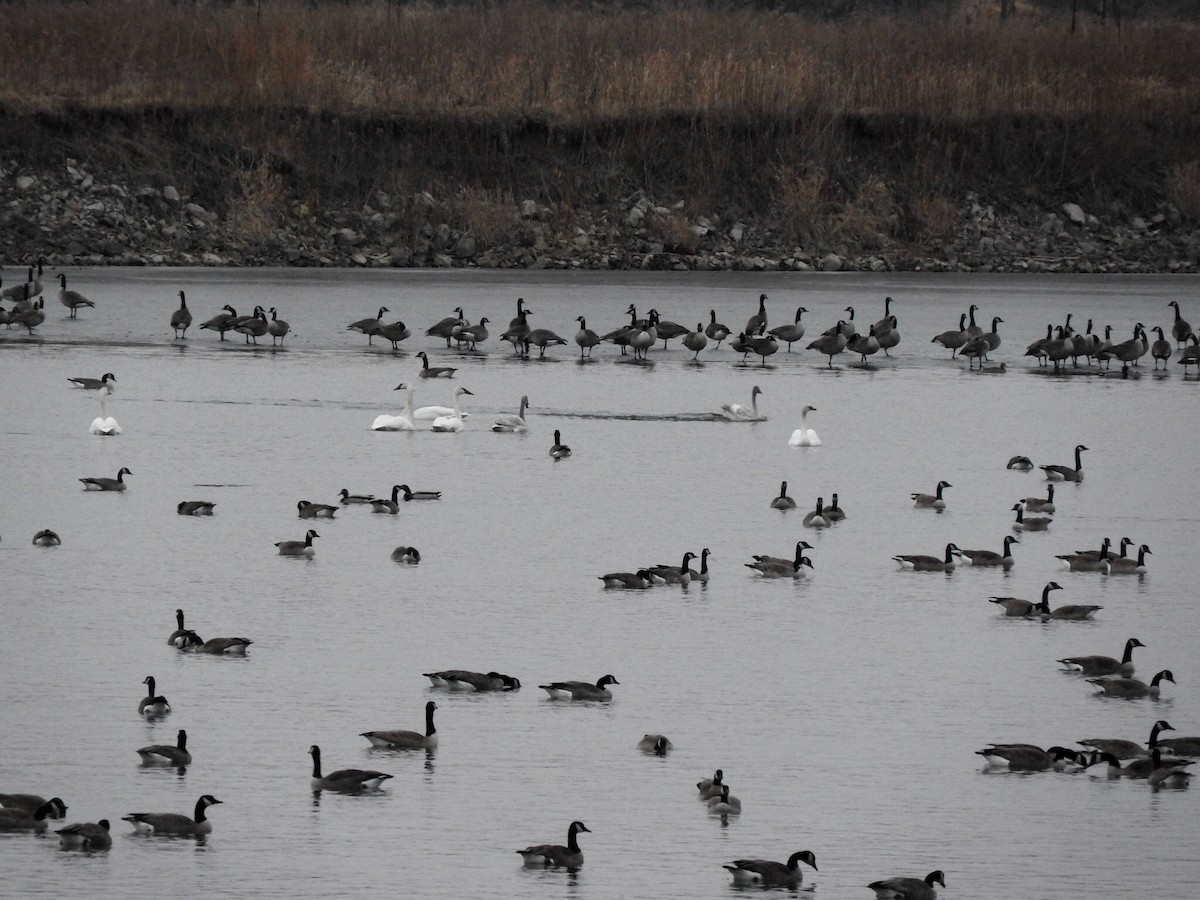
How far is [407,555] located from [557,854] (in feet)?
27.6

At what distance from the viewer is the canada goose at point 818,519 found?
21.7m

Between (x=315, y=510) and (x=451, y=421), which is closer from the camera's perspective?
(x=315, y=510)

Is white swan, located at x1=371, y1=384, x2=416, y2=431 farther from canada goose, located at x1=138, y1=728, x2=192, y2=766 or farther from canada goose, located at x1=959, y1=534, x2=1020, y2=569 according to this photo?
canada goose, located at x1=138, y1=728, x2=192, y2=766

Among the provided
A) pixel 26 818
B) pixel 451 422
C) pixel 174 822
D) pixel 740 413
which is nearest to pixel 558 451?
pixel 451 422

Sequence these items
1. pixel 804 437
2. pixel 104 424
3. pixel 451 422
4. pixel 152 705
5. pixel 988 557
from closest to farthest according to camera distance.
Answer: pixel 152 705, pixel 988 557, pixel 104 424, pixel 804 437, pixel 451 422

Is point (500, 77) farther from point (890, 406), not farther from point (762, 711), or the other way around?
point (762, 711)

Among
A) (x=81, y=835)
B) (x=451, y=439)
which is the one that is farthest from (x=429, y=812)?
(x=451, y=439)

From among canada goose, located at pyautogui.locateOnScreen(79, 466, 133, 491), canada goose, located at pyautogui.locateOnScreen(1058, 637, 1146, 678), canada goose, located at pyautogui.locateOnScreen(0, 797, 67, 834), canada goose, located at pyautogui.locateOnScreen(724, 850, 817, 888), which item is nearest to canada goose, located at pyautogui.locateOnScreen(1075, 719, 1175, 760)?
canada goose, located at pyautogui.locateOnScreen(1058, 637, 1146, 678)

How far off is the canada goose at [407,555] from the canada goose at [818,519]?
4770 mm

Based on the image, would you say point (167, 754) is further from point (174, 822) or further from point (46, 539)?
point (46, 539)

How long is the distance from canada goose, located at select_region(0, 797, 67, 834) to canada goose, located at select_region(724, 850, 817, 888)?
415cm

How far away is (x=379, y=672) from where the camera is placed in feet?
50.6

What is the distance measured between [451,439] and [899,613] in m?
11.7

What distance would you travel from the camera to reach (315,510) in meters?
21.6
